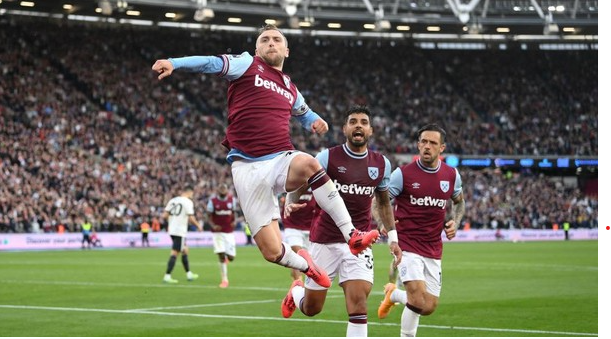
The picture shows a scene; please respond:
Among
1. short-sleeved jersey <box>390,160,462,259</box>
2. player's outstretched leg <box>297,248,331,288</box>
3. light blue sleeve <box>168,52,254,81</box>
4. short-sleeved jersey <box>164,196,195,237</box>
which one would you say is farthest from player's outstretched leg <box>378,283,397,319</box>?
short-sleeved jersey <box>164,196,195,237</box>

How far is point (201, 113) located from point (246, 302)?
43.1 meters

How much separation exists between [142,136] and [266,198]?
46.0 meters

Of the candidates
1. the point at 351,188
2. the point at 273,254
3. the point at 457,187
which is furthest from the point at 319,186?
the point at 457,187

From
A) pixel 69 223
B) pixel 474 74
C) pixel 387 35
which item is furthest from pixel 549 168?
pixel 69 223

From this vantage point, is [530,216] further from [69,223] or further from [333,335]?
[333,335]

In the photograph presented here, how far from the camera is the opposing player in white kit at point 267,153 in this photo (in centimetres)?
1024

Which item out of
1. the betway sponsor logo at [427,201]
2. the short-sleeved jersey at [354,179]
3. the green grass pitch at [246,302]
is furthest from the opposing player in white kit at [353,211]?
the green grass pitch at [246,302]

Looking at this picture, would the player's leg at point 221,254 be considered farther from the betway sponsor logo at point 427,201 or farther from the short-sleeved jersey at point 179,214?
the betway sponsor logo at point 427,201

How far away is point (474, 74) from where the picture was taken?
247 ft

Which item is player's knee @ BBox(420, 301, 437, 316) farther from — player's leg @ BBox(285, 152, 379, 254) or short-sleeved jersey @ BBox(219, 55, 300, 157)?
short-sleeved jersey @ BBox(219, 55, 300, 157)

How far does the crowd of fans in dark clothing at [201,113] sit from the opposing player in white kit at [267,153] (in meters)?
34.9

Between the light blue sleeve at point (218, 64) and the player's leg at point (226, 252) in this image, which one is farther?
the player's leg at point (226, 252)

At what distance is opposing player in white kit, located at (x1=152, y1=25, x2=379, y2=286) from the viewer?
10.2 m

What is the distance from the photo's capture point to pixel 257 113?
10320 mm
